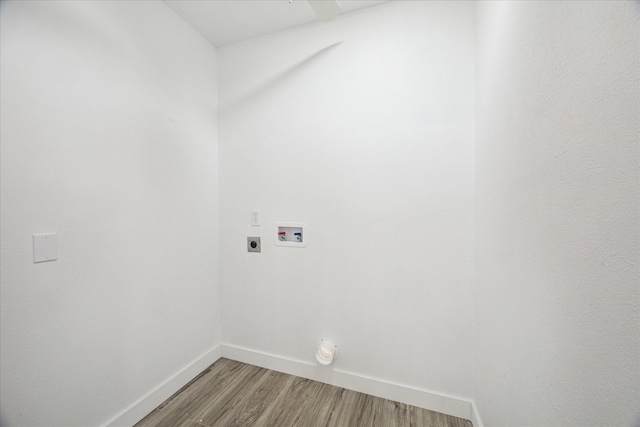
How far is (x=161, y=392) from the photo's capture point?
1521mm

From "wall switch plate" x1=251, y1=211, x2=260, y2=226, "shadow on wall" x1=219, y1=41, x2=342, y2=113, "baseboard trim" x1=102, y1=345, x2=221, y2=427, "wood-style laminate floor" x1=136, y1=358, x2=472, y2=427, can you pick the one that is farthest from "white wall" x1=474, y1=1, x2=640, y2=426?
"baseboard trim" x1=102, y1=345, x2=221, y2=427

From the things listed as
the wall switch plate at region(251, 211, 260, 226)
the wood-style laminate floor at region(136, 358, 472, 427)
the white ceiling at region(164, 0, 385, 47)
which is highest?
the white ceiling at region(164, 0, 385, 47)

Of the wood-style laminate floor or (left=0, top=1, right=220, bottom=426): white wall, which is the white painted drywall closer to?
the wood-style laminate floor

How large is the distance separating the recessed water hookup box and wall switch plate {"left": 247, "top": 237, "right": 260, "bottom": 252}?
0.17 m

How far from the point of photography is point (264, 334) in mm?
1881

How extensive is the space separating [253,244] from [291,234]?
0.34 m

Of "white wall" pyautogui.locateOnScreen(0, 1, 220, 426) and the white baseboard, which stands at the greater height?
"white wall" pyautogui.locateOnScreen(0, 1, 220, 426)

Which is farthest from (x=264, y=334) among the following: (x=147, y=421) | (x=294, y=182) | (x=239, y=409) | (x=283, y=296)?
(x=294, y=182)

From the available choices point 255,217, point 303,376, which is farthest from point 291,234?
point 303,376

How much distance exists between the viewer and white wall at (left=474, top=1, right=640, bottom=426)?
43cm

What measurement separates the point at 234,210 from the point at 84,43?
121 cm

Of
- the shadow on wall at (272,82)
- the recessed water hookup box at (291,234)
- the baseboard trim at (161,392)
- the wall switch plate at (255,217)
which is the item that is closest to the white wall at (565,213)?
the shadow on wall at (272,82)

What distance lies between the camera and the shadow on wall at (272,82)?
1.69 meters

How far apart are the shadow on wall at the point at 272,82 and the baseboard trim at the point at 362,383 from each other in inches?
76.6
